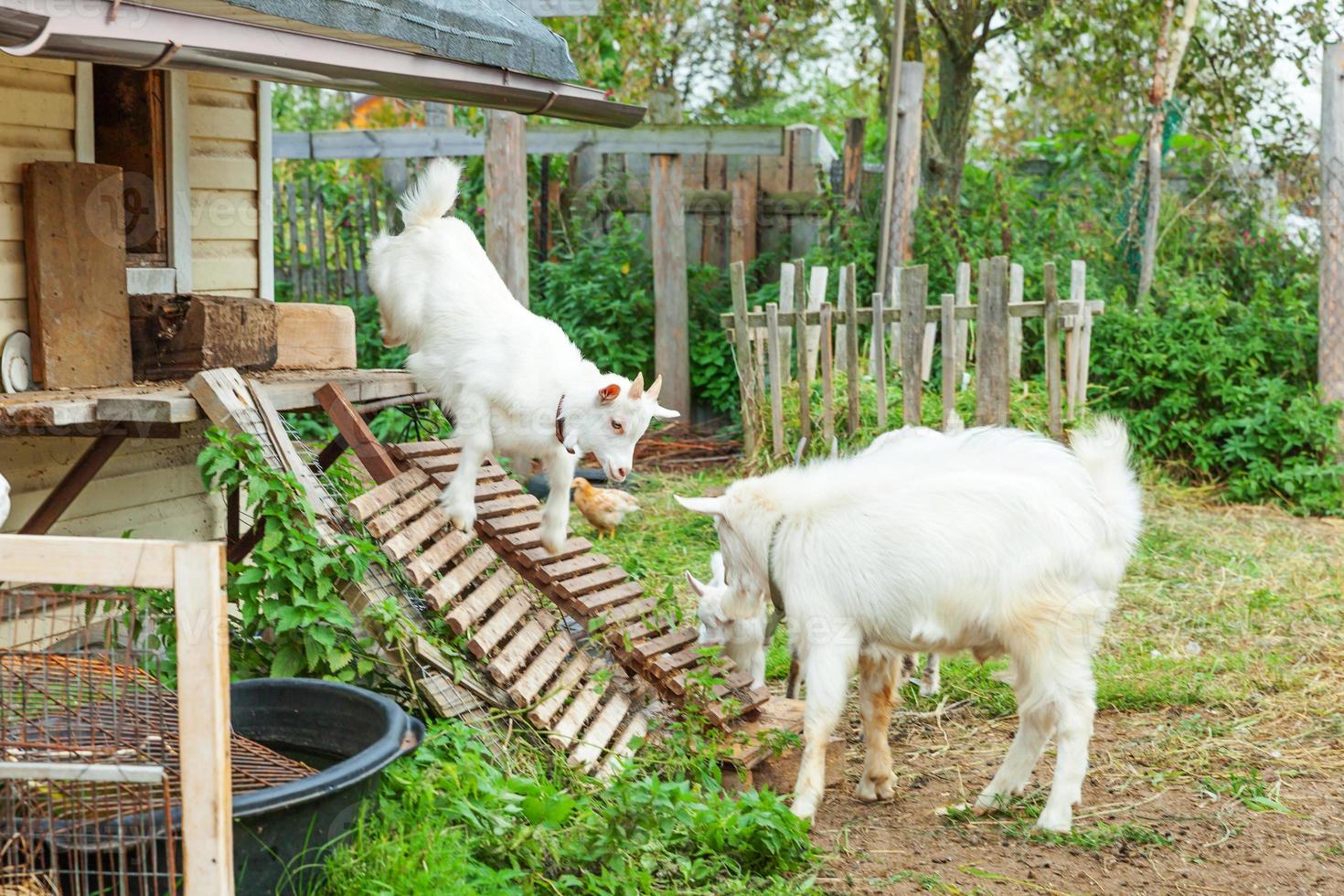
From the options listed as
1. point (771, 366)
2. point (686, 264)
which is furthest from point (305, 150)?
point (771, 366)

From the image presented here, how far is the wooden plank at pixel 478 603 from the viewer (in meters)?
4.87

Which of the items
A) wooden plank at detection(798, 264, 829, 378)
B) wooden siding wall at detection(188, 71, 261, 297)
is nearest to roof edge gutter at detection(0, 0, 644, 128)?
wooden siding wall at detection(188, 71, 261, 297)

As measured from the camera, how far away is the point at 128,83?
608 cm

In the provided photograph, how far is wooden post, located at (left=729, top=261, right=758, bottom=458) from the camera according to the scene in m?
9.96

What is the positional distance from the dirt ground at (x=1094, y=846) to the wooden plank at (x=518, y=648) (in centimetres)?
131

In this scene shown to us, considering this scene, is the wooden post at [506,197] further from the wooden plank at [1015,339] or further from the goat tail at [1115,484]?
the goat tail at [1115,484]

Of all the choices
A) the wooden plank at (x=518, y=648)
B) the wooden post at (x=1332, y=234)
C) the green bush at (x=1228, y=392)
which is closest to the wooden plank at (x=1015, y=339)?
the green bush at (x=1228, y=392)

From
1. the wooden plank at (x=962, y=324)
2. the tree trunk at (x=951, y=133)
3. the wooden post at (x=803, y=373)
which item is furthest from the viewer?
the tree trunk at (x=951, y=133)

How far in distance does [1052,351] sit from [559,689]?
5.03 m

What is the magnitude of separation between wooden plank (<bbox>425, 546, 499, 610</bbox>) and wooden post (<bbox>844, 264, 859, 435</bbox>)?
4362 mm

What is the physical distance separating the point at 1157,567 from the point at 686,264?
580 cm

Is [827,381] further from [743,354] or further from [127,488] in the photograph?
[127,488]

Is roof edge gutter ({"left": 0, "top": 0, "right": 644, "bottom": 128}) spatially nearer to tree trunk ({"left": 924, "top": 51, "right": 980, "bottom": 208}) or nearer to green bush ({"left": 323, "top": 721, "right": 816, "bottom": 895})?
green bush ({"left": 323, "top": 721, "right": 816, "bottom": 895})

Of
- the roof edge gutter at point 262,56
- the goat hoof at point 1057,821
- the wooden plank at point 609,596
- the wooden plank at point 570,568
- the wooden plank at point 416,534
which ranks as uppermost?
the roof edge gutter at point 262,56
